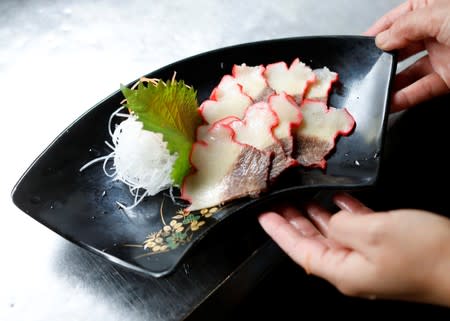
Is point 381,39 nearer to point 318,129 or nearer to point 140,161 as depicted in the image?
point 318,129

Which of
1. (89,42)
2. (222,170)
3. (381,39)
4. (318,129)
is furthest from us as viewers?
(89,42)

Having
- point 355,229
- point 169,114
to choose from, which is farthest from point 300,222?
point 169,114

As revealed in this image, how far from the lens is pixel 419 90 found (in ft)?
→ 6.08

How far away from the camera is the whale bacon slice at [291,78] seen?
1.81m

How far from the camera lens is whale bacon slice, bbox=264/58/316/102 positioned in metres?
1.81

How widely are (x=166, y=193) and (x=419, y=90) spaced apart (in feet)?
3.34

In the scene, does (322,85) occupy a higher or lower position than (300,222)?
higher

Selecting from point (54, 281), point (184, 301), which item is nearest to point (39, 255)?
point (54, 281)

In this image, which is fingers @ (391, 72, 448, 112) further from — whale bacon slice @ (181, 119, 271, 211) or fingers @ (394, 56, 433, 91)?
whale bacon slice @ (181, 119, 271, 211)

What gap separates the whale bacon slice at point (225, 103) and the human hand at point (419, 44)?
55 cm

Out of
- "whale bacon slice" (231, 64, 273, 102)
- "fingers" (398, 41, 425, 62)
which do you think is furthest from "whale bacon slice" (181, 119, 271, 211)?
"fingers" (398, 41, 425, 62)

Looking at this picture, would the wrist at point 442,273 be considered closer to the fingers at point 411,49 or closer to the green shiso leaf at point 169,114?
the green shiso leaf at point 169,114

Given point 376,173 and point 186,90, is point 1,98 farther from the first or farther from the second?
point 376,173

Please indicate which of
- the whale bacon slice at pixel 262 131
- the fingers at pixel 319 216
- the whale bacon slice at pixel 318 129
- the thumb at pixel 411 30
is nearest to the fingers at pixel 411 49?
the thumb at pixel 411 30
